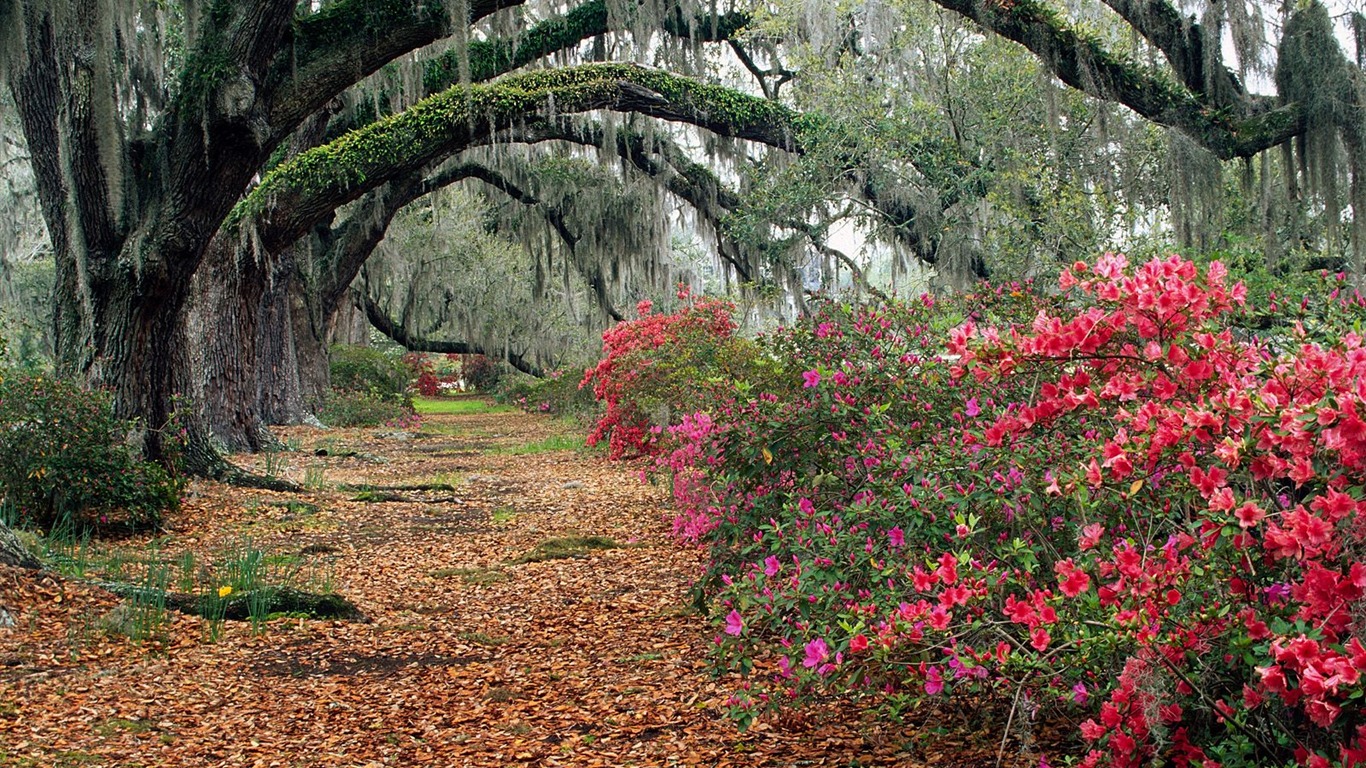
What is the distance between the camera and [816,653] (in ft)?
7.89

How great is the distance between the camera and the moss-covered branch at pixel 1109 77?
769cm

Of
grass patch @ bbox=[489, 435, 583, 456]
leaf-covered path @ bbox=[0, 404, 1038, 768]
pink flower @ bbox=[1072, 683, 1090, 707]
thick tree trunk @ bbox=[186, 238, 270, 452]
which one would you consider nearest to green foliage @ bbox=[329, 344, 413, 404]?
grass patch @ bbox=[489, 435, 583, 456]

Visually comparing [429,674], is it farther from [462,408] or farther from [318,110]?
[462,408]

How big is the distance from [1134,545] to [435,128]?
8592mm

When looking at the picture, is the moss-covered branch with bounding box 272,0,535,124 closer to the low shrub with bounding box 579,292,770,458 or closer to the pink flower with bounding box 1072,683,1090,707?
the low shrub with bounding box 579,292,770,458

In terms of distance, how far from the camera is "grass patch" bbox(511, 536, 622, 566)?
237 inches

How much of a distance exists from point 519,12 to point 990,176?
541 cm

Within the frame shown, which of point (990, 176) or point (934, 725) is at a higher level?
point (990, 176)

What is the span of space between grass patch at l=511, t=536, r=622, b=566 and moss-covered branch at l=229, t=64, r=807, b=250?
4224 millimetres

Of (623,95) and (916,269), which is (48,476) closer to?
(623,95)

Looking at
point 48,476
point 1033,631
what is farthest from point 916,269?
point 1033,631

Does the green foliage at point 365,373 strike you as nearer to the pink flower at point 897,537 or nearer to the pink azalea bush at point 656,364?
the pink azalea bush at point 656,364

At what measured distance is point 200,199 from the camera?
278 inches

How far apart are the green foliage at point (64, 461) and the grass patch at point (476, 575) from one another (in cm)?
202
